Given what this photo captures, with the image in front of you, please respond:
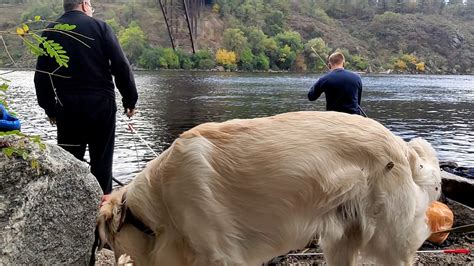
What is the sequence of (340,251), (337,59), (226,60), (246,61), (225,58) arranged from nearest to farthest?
(340,251), (337,59), (226,60), (225,58), (246,61)

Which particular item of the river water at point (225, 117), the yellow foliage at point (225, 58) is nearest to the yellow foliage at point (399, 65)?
the yellow foliage at point (225, 58)

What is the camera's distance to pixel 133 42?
81625 mm

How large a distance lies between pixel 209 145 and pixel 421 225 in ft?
5.83

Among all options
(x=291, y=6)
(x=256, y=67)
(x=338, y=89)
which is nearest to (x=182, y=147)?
(x=338, y=89)

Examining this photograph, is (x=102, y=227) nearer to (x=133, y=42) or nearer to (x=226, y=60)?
(x=133, y=42)

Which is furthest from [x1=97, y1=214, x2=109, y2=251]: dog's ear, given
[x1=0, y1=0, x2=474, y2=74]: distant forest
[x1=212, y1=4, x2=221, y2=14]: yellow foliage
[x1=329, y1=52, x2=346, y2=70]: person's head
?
[x1=212, y1=4, x2=221, y2=14]: yellow foliage

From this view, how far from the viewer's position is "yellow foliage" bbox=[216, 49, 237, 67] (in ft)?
282

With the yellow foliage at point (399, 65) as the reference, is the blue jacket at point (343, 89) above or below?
above

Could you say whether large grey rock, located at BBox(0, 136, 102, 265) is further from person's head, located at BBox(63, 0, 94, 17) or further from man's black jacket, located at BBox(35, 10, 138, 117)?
person's head, located at BBox(63, 0, 94, 17)

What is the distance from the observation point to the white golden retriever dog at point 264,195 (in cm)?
305

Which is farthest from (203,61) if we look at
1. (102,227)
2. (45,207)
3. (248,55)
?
(45,207)

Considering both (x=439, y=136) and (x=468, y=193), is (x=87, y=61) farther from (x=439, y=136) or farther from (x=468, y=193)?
(x=439, y=136)

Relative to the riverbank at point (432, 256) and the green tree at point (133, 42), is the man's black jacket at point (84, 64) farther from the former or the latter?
the green tree at point (133, 42)

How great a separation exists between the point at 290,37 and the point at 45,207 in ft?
319
